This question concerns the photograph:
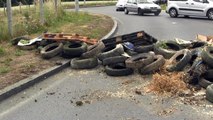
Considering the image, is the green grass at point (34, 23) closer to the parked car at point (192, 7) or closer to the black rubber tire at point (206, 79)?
the black rubber tire at point (206, 79)

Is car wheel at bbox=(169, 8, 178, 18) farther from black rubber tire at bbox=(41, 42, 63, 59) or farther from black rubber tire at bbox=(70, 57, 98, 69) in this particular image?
black rubber tire at bbox=(70, 57, 98, 69)

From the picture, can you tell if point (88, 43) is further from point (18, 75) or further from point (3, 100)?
point (3, 100)

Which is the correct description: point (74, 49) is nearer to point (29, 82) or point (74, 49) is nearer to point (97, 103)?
point (29, 82)

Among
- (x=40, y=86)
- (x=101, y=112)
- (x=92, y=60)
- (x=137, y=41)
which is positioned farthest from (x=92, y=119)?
(x=137, y=41)

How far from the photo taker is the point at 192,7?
1217 inches

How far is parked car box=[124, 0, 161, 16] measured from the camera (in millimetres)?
36375

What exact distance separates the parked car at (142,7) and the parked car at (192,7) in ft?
12.6

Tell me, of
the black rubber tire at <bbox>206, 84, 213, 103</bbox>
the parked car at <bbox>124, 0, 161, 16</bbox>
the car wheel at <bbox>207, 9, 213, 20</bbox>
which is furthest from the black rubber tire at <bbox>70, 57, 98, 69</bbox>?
the parked car at <bbox>124, 0, 161, 16</bbox>

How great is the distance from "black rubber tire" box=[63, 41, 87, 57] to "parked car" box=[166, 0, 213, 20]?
779 inches

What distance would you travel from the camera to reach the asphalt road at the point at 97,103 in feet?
24.1

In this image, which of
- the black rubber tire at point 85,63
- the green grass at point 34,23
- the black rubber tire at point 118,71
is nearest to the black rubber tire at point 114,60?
the black rubber tire at point 118,71

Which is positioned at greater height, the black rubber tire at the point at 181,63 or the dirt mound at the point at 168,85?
the black rubber tire at the point at 181,63

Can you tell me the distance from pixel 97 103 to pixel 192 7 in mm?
24039

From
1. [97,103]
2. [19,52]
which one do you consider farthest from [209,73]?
[19,52]
